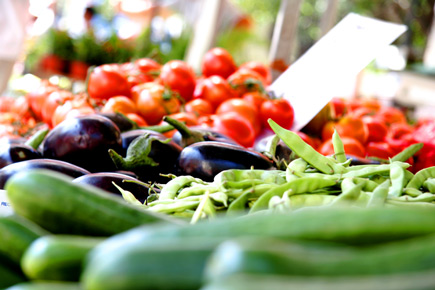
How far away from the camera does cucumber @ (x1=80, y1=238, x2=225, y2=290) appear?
564 millimetres

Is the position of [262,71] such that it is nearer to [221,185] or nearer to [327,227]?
[221,185]

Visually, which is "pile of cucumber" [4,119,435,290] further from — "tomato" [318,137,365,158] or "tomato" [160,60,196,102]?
"tomato" [160,60,196,102]

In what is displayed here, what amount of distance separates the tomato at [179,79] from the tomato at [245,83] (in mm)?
268

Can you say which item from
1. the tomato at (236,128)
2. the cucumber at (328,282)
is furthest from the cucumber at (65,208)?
the tomato at (236,128)

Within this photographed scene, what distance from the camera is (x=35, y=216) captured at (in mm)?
817

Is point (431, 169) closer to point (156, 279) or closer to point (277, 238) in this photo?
point (277, 238)

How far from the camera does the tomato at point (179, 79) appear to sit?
9.91 feet

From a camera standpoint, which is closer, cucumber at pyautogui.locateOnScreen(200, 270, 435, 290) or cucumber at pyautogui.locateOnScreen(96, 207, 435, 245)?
cucumber at pyautogui.locateOnScreen(200, 270, 435, 290)

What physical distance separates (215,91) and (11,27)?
2483mm

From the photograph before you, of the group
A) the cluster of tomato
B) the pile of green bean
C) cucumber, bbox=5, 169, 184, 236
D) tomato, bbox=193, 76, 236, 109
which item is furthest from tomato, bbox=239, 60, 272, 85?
cucumber, bbox=5, 169, 184, 236

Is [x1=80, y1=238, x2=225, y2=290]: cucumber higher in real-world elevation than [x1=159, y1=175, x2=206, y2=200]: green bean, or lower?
higher

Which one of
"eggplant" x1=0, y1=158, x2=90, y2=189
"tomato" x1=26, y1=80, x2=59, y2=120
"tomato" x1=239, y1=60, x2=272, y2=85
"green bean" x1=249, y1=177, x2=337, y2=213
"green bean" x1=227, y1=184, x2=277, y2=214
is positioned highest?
"tomato" x1=239, y1=60, x2=272, y2=85

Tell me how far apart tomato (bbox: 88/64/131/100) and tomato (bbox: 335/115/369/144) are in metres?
1.32

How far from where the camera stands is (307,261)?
0.56 m
